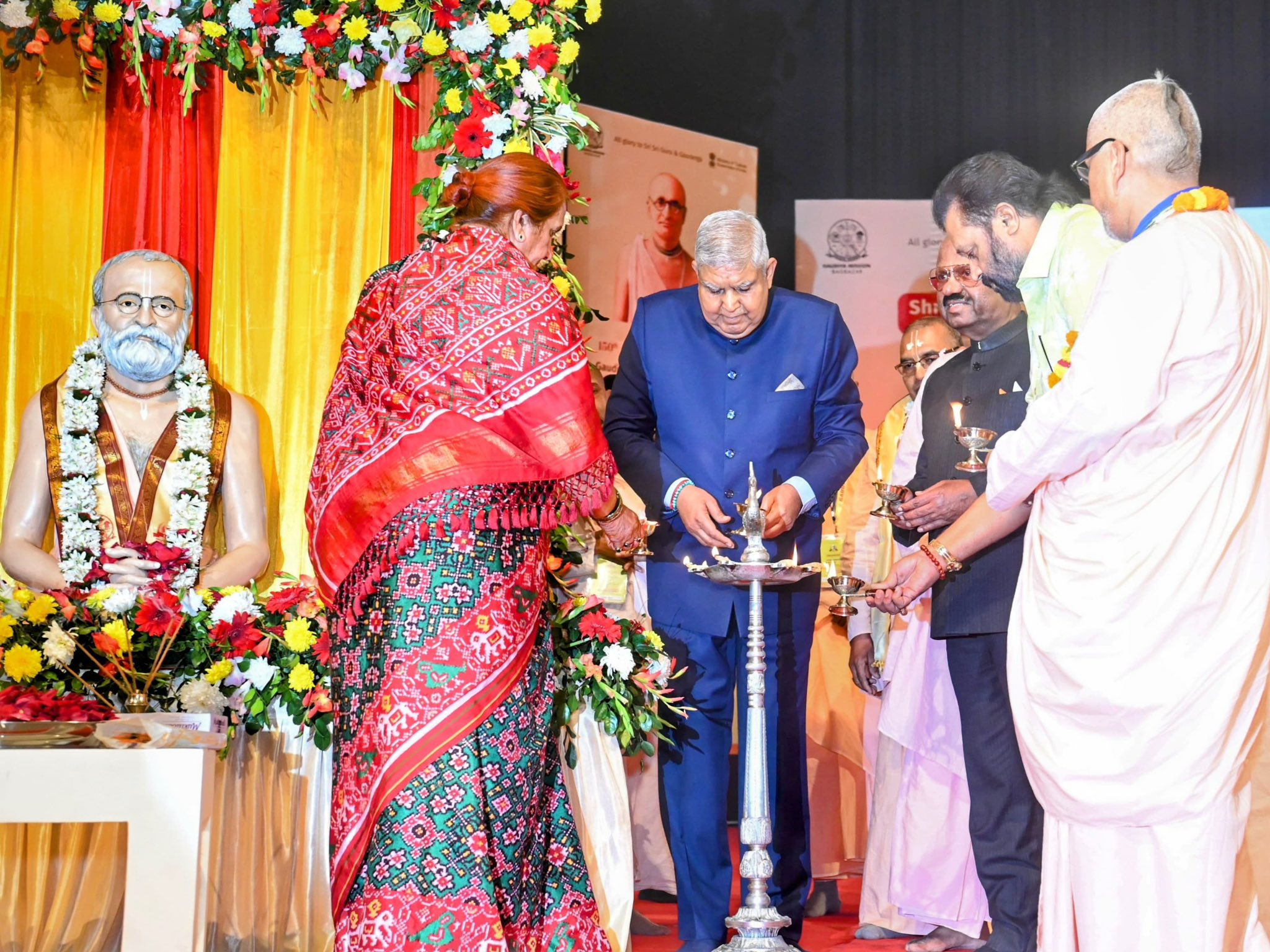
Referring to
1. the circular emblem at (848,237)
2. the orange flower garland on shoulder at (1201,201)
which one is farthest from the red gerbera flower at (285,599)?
the circular emblem at (848,237)

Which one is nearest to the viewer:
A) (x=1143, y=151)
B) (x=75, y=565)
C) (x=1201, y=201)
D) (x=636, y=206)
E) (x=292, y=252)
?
(x=1201, y=201)

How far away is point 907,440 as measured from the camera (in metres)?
4.66

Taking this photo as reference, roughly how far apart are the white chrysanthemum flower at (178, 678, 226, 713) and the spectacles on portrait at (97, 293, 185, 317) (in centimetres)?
154

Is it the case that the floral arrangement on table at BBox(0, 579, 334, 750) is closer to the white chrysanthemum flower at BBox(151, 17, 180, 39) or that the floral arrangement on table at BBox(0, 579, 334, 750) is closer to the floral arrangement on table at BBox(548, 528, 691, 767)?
the floral arrangement on table at BBox(548, 528, 691, 767)

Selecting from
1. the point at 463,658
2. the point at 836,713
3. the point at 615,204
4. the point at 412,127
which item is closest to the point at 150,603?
the point at 463,658

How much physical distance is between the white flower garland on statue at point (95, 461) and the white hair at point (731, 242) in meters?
1.89

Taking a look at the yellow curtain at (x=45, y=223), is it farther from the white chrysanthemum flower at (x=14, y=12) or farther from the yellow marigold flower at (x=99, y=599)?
the yellow marigold flower at (x=99, y=599)

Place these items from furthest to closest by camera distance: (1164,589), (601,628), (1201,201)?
1. (601,628)
2. (1201,201)
3. (1164,589)

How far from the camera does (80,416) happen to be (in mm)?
4613

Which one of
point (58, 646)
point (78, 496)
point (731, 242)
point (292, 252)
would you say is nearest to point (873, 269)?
point (292, 252)

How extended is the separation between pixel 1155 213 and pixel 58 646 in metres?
2.90

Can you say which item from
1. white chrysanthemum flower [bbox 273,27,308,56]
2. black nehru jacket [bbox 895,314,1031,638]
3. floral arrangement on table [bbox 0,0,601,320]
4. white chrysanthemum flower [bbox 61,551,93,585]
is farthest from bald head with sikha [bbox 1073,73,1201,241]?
white chrysanthemum flower [bbox 61,551,93,585]

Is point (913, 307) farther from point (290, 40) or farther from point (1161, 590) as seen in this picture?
point (1161, 590)

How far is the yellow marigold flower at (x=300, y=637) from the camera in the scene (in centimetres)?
376
